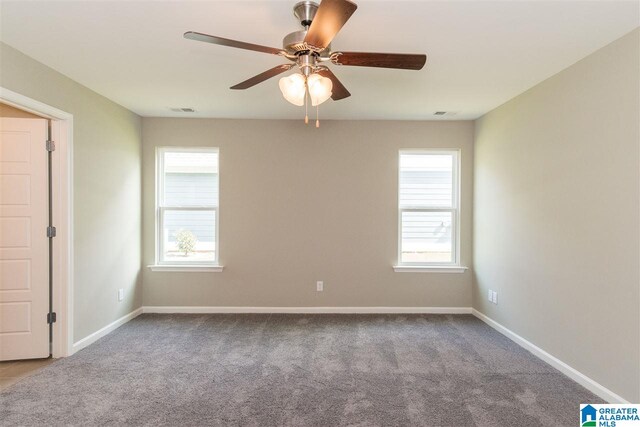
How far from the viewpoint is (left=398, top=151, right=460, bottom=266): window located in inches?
173

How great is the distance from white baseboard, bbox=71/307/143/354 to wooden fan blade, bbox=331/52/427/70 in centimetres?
344

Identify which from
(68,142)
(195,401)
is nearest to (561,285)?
(195,401)

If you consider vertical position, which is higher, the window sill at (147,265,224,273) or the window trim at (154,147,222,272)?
the window trim at (154,147,222,272)

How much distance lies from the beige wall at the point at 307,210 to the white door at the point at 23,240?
1.39 m

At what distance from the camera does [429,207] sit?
4.38 metres

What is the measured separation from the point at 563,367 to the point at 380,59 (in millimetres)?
2859

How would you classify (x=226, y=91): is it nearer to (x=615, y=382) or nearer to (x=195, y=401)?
(x=195, y=401)

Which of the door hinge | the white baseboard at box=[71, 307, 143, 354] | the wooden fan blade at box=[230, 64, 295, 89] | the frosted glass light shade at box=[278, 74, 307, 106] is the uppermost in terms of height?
the wooden fan blade at box=[230, 64, 295, 89]

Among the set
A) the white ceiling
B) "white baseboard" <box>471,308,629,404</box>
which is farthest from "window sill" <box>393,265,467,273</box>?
the white ceiling

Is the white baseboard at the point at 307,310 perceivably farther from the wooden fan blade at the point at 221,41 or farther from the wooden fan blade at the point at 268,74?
the wooden fan blade at the point at 221,41

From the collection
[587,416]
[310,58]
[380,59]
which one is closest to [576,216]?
[587,416]

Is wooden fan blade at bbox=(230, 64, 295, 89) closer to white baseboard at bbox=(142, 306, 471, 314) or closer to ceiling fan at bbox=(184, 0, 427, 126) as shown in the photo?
ceiling fan at bbox=(184, 0, 427, 126)

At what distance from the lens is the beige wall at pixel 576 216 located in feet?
7.26

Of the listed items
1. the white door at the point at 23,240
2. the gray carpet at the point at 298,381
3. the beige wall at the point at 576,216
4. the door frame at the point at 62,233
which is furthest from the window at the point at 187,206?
the beige wall at the point at 576,216
